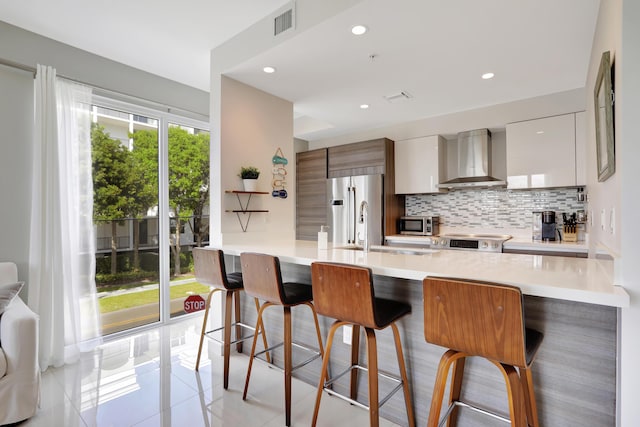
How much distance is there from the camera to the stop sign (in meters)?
3.66

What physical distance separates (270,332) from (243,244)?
860 mm

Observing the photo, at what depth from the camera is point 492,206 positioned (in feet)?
13.4

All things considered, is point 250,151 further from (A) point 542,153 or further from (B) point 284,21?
(A) point 542,153

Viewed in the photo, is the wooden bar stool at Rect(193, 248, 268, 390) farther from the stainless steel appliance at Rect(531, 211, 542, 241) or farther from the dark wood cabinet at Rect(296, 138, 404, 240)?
the stainless steel appliance at Rect(531, 211, 542, 241)

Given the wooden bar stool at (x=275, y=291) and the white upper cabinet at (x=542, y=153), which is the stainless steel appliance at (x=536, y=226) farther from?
the wooden bar stool at (x=275, y=291)

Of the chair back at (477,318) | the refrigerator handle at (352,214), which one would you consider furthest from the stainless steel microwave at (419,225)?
the chair back at (477,318)

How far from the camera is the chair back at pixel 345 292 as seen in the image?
1.48 metres

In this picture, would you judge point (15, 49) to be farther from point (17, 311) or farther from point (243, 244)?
point (243, 244)

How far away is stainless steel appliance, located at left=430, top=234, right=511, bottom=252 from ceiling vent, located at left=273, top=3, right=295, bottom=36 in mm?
2820

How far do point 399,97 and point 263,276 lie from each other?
8.36 feet

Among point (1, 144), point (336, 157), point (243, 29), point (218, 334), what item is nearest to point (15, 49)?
point (1, 144)

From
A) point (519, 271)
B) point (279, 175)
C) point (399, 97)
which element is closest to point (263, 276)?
point (519, 271)

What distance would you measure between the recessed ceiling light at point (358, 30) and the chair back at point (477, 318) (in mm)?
1744

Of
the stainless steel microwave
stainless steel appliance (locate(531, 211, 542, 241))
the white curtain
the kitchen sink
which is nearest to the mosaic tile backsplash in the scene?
stainless steel appliance (locate(531, 211, 542, 241))
